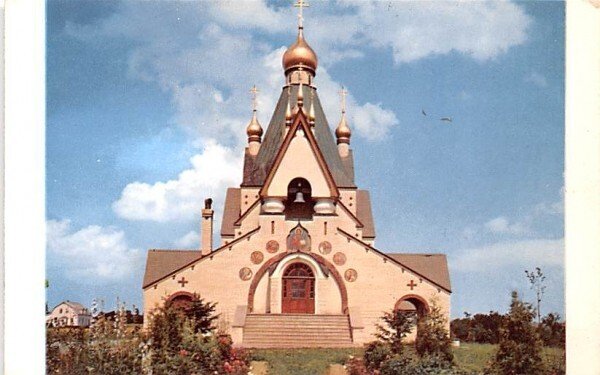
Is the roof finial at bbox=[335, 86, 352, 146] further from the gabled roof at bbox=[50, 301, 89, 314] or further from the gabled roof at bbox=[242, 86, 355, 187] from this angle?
the gabled roof at bbox=[50, 301, 89, 314]

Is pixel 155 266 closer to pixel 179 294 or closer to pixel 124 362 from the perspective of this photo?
pixel 179 294

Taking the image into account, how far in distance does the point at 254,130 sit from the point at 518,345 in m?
3.85

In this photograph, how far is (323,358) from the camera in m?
7.34

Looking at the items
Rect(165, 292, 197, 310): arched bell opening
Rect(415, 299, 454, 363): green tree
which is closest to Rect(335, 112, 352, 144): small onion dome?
Rect(415, 299, 454, 363): green tree

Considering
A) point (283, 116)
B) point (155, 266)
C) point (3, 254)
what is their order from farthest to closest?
point (283, 116) → point (155, 266) → point (3, 254)

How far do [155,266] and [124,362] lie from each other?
3.60 ft

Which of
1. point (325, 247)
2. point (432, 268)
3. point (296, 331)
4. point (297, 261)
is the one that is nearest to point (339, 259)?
point (325, 247)

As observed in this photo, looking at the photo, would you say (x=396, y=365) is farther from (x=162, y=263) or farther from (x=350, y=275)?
(x=162, y=263)

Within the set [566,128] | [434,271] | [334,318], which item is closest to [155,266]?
[334,318]

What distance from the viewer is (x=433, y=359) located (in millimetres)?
7238

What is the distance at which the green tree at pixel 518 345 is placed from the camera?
23.2 feet

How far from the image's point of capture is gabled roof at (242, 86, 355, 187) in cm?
782

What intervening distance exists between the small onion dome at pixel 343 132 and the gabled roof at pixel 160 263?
2.37 m

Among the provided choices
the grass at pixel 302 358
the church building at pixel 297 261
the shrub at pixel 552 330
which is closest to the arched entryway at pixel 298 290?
the church building at pixel 297 261
